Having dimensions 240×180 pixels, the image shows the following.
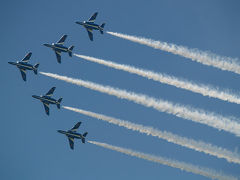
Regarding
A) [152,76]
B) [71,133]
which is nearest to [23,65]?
[71,133]

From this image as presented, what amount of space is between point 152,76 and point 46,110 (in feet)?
89.1

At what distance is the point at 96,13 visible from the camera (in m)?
90.8

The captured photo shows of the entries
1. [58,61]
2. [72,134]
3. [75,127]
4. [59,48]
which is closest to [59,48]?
[59,48]

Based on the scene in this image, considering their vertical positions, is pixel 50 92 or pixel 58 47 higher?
pixel 58 47

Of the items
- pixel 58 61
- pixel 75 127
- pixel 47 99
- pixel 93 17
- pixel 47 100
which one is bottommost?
pixel 75 127

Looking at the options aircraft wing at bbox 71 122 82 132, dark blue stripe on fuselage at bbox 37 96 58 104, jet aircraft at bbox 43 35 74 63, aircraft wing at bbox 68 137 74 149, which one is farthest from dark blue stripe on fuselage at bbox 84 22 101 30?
aircraft wing at bbox 68 137 74 149

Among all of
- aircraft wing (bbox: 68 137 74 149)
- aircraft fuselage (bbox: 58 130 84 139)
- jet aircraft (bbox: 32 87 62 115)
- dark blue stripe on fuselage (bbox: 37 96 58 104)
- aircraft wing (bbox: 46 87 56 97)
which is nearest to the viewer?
aircraft fuselage (bbox: 58 130 84 139)

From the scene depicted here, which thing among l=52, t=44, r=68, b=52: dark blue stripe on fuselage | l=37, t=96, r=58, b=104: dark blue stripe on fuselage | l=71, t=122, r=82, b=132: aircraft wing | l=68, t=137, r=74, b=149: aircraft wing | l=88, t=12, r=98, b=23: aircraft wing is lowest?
l=68, t=137, r=74, b=149: aircraft wing

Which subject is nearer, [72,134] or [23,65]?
[72,134]

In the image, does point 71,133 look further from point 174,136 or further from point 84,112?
point 174,136

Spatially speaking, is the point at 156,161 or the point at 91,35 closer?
the point at 156,161

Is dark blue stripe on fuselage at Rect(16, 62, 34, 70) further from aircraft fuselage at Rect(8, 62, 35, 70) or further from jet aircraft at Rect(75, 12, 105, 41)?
jet aircraft at Rect(75, 12, 105, 41)

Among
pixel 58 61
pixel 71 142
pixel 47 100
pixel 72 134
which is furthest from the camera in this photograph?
pixel 58 61

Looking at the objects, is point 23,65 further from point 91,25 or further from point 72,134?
point 72,134
